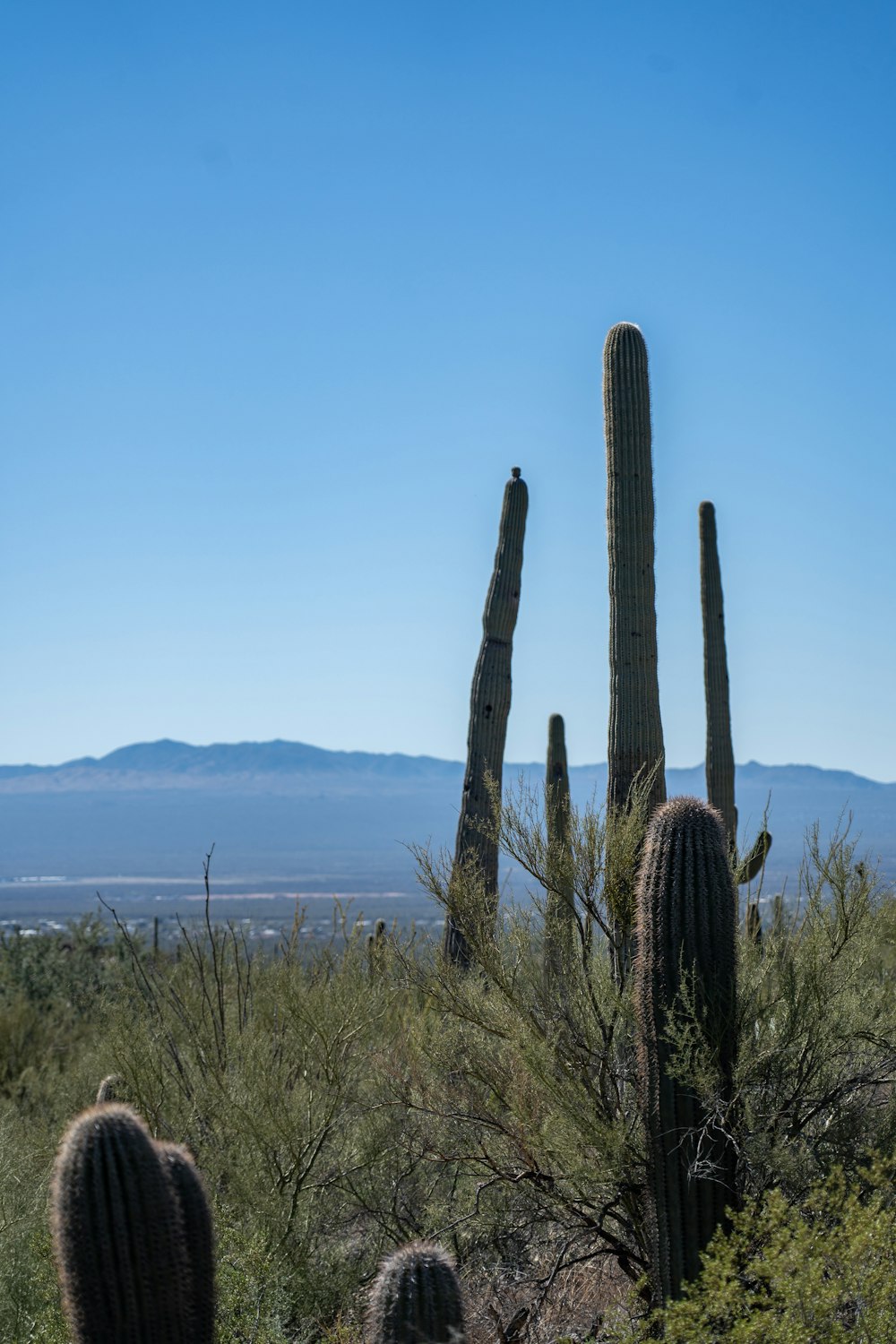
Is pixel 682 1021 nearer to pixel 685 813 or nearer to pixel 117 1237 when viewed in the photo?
pixel 685 813

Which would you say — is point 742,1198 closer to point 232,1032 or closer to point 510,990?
point 510,990

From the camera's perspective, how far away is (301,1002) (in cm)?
902

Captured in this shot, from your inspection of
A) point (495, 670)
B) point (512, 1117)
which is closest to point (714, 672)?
point (495, 670)

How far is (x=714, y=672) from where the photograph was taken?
46.4 ft

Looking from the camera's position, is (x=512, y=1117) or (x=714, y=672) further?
(x=714, y=672)

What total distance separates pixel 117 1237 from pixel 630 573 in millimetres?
5760

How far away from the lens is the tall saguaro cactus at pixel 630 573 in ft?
29.6

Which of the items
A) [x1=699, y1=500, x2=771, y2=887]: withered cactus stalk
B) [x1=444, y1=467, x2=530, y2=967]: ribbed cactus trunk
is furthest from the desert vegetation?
[x1=699, y1=500, x2=771, y2=887]: withered cactus stalk

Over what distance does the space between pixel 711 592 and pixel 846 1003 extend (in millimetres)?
7601

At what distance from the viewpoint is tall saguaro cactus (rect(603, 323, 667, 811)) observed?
9.03 metres

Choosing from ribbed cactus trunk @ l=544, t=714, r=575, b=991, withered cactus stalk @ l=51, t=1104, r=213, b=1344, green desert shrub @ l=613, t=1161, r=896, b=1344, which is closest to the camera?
withered cactus stalk @ l=51, t=1104, r=213, b=1344

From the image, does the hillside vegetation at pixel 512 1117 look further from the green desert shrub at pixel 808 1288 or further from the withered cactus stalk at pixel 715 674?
the withered cactus stalk at pixel 715 674

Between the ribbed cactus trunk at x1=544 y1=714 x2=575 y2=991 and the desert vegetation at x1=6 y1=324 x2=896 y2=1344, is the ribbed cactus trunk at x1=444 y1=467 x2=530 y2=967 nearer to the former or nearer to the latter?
the desert vegetation at x1=6 y1=324 x2=896 y2=1344

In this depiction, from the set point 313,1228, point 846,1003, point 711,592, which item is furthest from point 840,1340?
point 711,592
